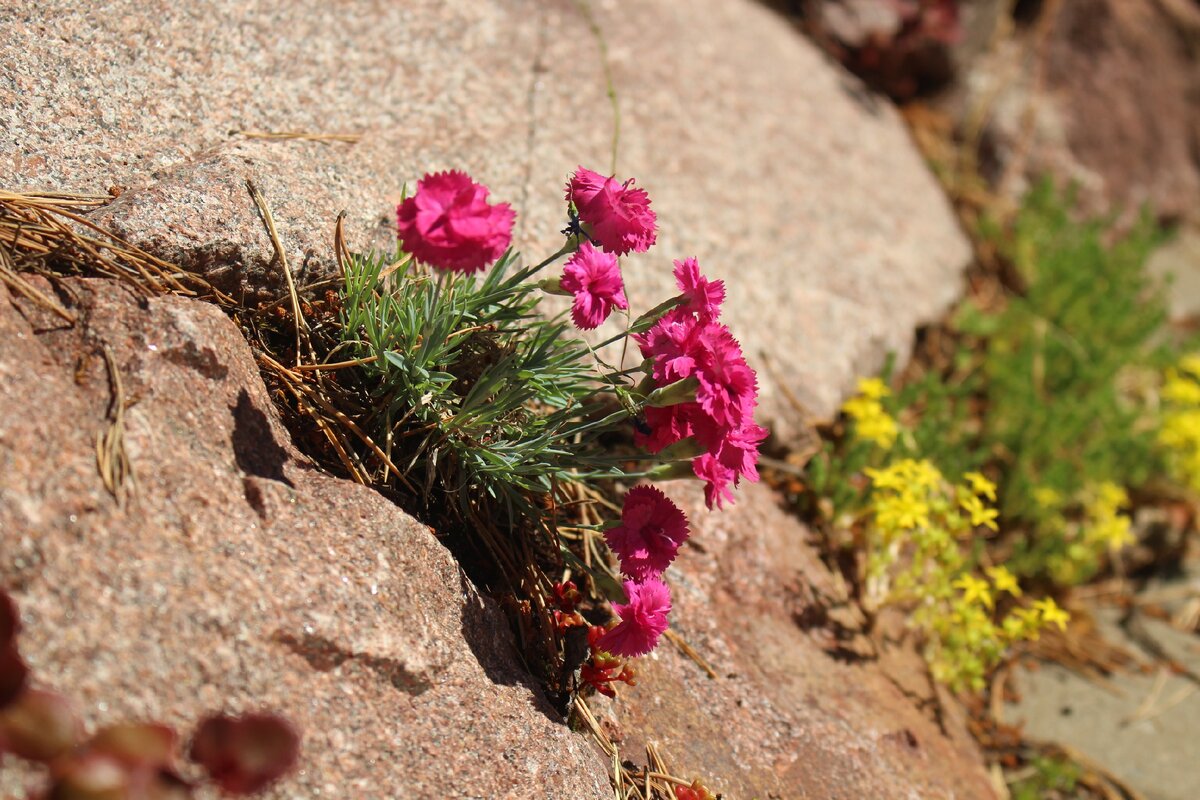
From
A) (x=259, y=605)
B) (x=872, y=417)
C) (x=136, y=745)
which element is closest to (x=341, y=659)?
(x=259, y=605)

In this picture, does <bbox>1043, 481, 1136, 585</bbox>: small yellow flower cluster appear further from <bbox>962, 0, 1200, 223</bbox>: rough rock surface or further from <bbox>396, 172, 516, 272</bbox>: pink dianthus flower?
<bbox>396, 172, 516, 272</bbox>: pink dianthus flower

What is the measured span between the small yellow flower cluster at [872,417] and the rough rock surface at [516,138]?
0.55 ft

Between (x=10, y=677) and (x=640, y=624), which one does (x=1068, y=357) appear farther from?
(x=10, y=677)

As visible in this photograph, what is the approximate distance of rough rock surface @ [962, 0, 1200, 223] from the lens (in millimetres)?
5250

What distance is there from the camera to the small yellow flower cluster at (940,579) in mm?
2799

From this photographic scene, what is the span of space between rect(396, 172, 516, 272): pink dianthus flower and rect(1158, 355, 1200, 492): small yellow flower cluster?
3155 millimetres

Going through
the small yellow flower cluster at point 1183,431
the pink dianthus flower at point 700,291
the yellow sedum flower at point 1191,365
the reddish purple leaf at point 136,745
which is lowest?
the reddish purple leaf at point 136,745

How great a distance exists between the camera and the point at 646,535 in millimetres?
2086

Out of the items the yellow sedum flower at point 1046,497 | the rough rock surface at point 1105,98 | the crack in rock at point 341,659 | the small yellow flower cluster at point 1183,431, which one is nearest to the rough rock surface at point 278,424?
the crack in rock at point 341,659

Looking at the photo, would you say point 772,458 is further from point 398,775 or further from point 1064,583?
point 398,775

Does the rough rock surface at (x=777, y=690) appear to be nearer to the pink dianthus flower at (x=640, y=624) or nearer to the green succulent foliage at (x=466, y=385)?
the pink dianthus flower at (x=640, y=624)

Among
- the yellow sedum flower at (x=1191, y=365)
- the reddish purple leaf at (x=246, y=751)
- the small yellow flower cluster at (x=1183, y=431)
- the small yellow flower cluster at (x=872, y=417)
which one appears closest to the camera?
the reddish purple leaf at (x=246, y=751)

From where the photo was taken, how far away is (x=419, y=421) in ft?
7.48

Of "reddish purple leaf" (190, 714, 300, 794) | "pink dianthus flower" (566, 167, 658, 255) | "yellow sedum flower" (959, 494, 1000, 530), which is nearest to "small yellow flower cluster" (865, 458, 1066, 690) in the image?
"yellow sedum flower" (959, 494, 1000, 530)
